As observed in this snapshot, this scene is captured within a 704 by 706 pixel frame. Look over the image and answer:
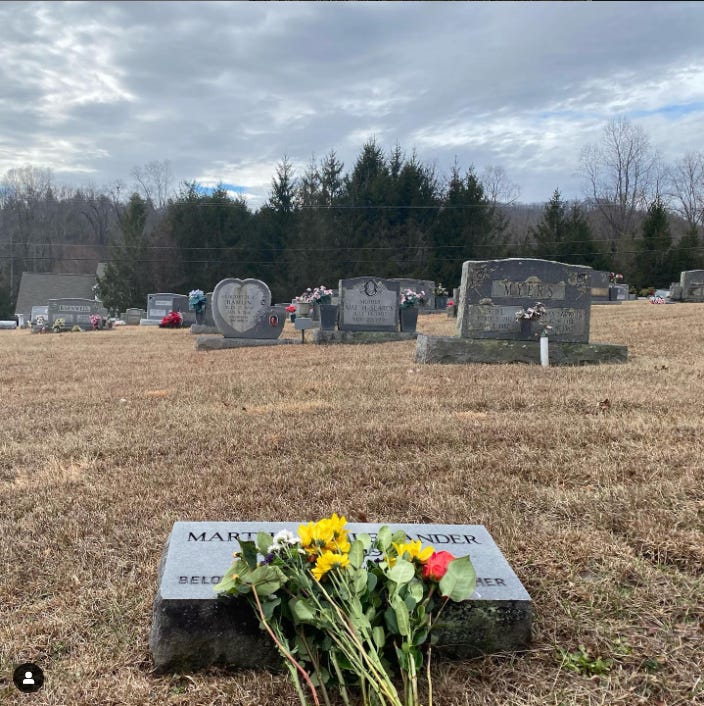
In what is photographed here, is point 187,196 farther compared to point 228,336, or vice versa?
point 187,196

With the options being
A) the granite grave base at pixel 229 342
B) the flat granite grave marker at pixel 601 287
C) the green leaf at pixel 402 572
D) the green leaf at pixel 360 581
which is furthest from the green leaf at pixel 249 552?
the flat granite grave marker at pixel 601 287

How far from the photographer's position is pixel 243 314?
1402 cm

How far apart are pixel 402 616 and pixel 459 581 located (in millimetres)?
218

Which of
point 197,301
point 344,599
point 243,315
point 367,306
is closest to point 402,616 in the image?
point 344,599

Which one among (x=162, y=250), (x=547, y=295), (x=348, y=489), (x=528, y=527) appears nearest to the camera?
(x=528, y=527)

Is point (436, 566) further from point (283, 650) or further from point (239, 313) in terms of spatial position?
point (239, 313)

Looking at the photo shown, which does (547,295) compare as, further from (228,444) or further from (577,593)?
(577,593)

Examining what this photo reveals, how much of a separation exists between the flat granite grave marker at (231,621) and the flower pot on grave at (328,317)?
11660 mm

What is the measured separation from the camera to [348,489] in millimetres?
3281

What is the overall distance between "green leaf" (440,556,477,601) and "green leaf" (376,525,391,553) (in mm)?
208

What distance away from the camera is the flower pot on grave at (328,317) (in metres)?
13.7

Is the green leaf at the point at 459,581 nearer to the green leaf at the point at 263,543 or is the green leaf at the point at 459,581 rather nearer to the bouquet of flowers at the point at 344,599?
the bouquet of flowers at the point at 344,599

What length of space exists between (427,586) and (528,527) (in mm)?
994

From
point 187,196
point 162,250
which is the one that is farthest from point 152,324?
point 187,196
